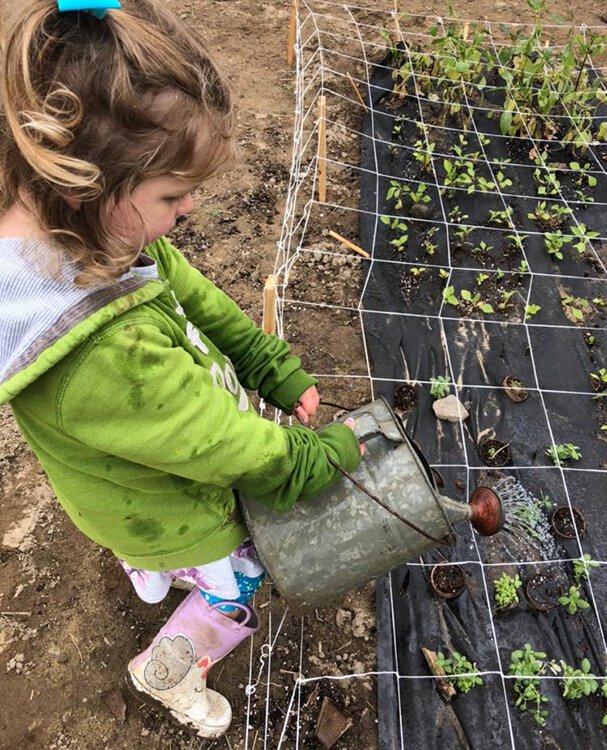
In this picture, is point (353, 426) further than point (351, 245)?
No

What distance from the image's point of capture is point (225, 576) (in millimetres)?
1483

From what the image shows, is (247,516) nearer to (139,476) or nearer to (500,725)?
(139,476)

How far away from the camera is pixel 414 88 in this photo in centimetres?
452

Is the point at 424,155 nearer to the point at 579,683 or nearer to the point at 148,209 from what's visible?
the point at 579,683

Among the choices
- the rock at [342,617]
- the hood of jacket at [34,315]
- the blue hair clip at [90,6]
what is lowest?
the rock at [342,617]

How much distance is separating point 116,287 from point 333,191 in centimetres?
304

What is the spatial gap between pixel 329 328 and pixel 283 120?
201 centimetres

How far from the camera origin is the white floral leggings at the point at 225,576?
4.82 ft

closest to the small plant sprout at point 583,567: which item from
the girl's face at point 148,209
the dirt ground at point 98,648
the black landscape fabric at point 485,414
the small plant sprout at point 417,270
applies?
the black landscape fabric at point 485,414

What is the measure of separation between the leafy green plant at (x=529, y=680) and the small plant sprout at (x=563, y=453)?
2.69ft

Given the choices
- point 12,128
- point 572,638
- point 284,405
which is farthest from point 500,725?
point 12,128

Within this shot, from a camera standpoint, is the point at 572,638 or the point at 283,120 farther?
the point at 283,120

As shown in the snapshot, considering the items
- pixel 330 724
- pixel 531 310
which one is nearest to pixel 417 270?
pixel 531 310

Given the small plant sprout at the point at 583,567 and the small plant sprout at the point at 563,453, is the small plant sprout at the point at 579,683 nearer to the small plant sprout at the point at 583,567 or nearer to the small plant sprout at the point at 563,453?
the small plant sprout at the point at 583,567
